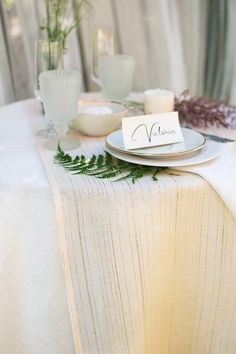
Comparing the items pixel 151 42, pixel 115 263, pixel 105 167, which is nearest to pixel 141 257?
pixel 115 263

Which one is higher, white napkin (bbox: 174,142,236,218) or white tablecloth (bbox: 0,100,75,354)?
white napkin (bbox: 174,142,236,218)

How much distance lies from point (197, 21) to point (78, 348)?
1534 mm

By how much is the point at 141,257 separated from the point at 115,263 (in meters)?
0.05

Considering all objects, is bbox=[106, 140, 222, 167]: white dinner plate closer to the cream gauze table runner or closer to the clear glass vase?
the cream gauze table runner

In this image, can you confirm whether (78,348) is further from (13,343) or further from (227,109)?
(227,109)

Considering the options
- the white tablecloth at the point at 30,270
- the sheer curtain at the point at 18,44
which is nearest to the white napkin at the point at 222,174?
the white tablecloth at the point at 30,270

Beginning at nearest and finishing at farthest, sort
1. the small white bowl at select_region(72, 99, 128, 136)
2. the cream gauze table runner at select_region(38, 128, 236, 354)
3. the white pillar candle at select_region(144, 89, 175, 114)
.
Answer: the cream gauze table runner at select_region(38, 128, 236, 354)
the small white bowl at select_region(72, 99, 128, 136)
the white pillar candle at select_region(144, 89, 175, 114)

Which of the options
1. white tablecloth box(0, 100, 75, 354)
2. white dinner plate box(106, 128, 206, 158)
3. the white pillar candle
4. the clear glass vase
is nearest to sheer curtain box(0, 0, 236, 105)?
the clear glass vase

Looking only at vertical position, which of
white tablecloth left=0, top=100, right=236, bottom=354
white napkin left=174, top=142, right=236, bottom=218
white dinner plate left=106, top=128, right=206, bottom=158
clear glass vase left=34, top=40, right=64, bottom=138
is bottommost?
white tablecloth left=0, top=100, right=236, bottom=354

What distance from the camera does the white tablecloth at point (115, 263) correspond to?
643 millimetres

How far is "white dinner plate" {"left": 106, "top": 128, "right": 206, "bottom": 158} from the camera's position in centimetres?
71

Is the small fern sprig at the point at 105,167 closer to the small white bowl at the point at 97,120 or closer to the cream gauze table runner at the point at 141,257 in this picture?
the cream gauze table runner at the point at 141,257

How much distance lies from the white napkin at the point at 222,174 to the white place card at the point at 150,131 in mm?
83

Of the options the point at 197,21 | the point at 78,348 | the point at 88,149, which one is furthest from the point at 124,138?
the point at 197,21
